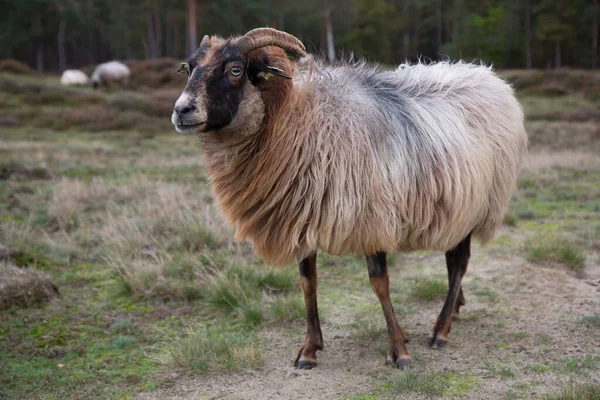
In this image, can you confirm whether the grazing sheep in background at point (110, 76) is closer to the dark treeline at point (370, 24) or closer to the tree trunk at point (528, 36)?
the dark treeline at point (370, 24)

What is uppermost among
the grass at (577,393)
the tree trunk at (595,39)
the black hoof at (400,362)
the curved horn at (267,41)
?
the tree trunk at (595,39)

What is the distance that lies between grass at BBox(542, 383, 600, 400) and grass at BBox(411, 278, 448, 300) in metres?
2.39

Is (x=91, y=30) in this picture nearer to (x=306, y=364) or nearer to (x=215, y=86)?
(x=215, y=86)

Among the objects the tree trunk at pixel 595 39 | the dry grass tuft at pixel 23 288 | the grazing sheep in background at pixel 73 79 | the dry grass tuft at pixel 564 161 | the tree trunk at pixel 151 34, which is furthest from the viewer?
the tree trunk at pixel 151 34

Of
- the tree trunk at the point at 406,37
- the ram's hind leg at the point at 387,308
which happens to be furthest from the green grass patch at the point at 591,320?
the tree trunk at the point at 406,37

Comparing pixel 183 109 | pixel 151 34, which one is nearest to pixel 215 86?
pixel 183 109

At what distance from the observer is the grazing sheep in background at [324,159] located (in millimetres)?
4691

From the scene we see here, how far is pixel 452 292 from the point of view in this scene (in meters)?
5.65

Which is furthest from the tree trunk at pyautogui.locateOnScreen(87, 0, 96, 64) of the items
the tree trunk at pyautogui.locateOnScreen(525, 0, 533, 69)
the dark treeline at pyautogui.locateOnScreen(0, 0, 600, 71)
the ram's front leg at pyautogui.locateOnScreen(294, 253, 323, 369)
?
the ram's front leg at pyautogui.locateOnScreen(294, 253, 323, 369)

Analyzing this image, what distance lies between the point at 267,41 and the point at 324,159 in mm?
1004

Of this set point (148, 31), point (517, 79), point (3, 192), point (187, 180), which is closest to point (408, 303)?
point (187, 180)

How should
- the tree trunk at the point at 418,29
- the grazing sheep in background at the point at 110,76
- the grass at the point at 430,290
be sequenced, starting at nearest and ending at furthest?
the grass at the point at 430,290 < the grazing sheep in background at the point at 110,76 < the tree trunk at the point at 418,29

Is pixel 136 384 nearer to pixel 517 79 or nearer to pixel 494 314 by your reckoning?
pixel 494 314

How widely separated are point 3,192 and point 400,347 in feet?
30.7
